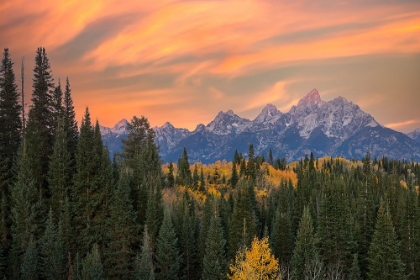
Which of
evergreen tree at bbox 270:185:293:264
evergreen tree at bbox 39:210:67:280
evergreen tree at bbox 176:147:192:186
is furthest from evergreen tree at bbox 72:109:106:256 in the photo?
evergreen tree at bbox 176:147:192:186

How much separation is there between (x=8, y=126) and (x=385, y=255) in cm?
7112

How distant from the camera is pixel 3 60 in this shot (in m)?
79.9

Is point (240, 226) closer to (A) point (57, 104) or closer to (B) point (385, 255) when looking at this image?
(B) point (385, 255)

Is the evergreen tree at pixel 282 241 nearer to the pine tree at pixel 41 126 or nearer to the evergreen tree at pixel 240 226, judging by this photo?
the evergreen tree at pixel 240 226

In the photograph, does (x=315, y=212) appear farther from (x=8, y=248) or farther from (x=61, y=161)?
(x=8, y=248)

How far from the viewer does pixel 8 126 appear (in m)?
77.5

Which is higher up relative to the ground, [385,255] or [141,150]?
[141,150]

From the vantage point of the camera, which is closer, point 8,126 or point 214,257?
point 214,257

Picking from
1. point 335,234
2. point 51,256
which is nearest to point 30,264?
point 51,256

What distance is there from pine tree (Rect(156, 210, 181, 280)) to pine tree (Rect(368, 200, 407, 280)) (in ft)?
108

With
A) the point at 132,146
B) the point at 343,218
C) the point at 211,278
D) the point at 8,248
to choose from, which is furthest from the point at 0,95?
the point at 343,218

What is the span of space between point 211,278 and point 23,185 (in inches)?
1340

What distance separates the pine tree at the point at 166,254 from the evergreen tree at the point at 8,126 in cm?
2618

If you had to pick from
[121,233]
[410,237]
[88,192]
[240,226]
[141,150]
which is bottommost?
[410,237]
